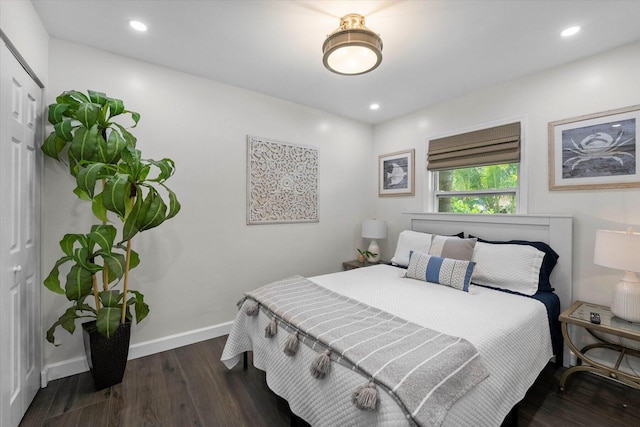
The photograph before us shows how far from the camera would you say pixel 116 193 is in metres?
1.82

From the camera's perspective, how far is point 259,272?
3.25 metres

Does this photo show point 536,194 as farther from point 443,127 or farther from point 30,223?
point 30,223

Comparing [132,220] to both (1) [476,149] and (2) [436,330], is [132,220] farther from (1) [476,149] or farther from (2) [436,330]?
(1) [476,149]

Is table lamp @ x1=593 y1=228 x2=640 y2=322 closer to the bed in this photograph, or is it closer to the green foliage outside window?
the bed

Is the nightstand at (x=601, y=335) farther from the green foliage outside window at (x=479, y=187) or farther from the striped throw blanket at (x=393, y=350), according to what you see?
the striped throw blanket at (x=393, y=350)

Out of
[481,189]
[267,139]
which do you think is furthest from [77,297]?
[481,189]

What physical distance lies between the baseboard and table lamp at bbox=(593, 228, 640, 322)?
3.22 meters

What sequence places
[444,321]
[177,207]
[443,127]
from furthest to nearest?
[443,127], [177,207], [444,321]

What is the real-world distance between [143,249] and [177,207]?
71 centimetres

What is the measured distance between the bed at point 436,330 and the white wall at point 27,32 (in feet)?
6.86

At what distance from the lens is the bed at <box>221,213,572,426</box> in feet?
4.10

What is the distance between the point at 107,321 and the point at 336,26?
2.54 m

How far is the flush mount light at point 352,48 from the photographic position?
1.75m

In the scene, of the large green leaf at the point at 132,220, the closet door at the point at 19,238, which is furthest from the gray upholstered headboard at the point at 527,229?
the closet door at the point at 19,238
